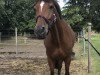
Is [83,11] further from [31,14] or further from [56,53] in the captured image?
[56,53]

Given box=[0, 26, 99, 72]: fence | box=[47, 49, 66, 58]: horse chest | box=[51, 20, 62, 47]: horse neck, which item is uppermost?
box=[51, 20, 62, 47]: horse neck

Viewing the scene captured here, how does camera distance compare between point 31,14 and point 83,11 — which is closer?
point 83,11

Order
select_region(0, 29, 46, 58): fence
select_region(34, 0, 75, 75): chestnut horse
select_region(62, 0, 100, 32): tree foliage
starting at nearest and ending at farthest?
select_region(34, 0, 75, 75): chestnut horse < select_region(0, 29, 46, 58): fence < select_region(62, 0, 100, 32): tree foliage

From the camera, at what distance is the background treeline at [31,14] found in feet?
93.7

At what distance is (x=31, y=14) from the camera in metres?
35.8

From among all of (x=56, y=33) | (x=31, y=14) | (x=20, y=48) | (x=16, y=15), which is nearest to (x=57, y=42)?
(x=56, y=33)

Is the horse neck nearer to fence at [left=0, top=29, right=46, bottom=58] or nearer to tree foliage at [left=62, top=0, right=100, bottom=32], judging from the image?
fence at [left=0, top=29, right=46, bottom=58]

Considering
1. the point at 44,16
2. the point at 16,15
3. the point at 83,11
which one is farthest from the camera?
the point at 16,15

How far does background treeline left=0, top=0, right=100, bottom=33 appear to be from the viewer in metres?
28.6

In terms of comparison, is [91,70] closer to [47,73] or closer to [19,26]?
[47,73]

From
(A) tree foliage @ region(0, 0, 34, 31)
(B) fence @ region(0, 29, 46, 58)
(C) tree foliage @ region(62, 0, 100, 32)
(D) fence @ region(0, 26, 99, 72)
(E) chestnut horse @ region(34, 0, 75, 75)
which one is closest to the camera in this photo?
(E) chestnut horse @ region(34, 0, 75, 75)

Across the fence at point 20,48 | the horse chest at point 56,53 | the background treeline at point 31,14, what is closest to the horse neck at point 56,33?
the horse chest at point 56,53

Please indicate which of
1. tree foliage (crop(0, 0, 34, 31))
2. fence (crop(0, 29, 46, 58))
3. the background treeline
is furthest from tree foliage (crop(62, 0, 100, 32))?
tree foliage (crop(0, 0, 34, 31))

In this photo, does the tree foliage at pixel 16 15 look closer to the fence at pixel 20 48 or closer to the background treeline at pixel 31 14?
the background treeline at pixel 31 14
